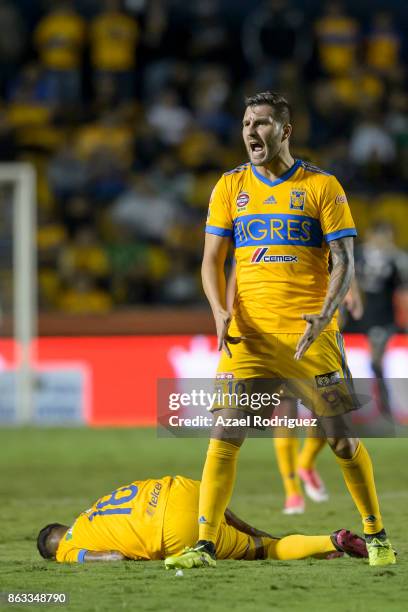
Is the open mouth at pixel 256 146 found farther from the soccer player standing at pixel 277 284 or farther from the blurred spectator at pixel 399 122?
the blurred spectator at pixel 399 122

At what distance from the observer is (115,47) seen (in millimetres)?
17188

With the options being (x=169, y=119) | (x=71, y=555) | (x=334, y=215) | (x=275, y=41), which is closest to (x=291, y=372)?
(x=334, y=215)

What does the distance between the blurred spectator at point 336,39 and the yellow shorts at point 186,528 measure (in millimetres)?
12560

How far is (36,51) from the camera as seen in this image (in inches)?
689

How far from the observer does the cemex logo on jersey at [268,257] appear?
18.0ft

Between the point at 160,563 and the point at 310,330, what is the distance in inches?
48.0

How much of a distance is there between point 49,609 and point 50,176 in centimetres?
1172

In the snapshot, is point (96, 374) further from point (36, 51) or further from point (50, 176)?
point (36, 51)

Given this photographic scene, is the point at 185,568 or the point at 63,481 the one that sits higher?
the point at 185,568

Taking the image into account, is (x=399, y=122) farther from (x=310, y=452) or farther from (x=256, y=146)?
(x=256, y=146)

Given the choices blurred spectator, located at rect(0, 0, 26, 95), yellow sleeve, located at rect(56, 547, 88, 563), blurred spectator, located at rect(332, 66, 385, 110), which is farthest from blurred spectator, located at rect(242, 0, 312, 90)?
yellow sleeve, located at rect(56, 547, 88, 563)

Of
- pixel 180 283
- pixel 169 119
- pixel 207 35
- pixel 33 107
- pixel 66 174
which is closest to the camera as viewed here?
pixel 180 283

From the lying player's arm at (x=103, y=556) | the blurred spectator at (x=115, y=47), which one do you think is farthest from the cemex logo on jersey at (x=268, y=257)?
the blurred spectator at (x=115, y=47)

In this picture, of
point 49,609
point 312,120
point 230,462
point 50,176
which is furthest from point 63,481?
point 312,120
